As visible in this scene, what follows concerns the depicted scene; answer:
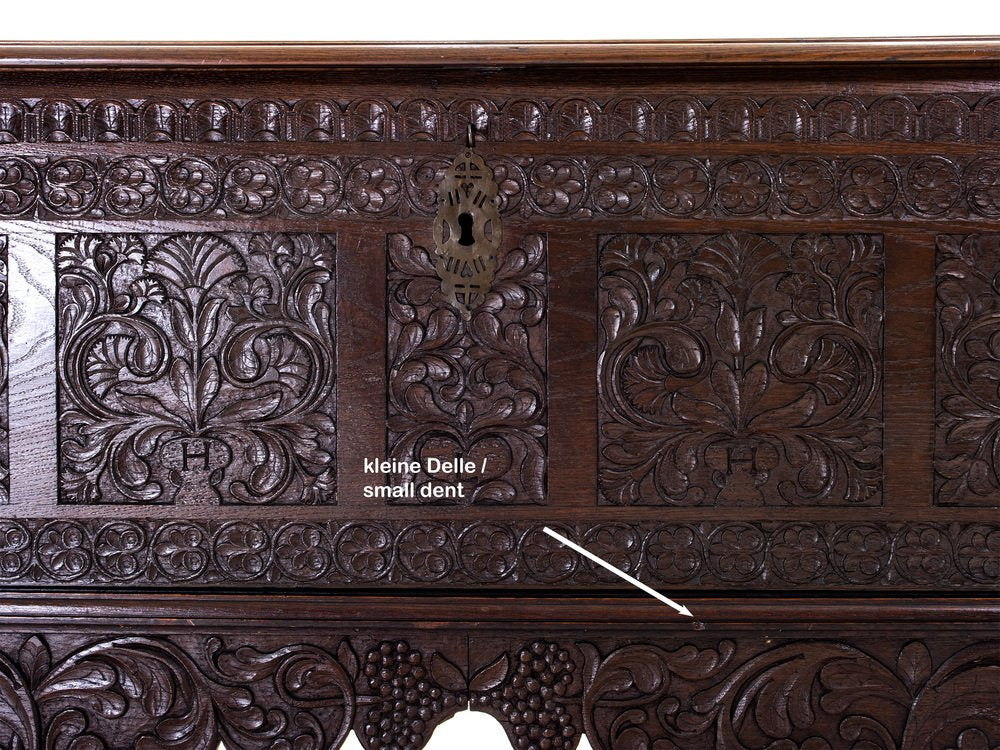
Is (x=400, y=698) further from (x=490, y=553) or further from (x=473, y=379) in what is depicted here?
(x=473, y=379)


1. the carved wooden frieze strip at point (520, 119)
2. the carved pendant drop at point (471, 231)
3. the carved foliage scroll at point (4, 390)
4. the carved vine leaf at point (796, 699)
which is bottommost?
the carved vine leaf at point (796, 699)

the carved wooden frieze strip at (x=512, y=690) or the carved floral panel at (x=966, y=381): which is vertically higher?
the carved floral panel at (x=966, y=381)

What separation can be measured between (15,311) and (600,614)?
1.02 m

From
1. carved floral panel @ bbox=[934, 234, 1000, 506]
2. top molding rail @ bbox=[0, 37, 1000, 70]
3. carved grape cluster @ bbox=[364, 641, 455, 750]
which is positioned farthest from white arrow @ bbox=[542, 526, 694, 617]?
top molding rail @ bbox=[0, 37, 1000, 70]

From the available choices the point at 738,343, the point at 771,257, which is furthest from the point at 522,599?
the point at 771,257

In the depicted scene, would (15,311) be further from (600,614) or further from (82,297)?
(600,614)

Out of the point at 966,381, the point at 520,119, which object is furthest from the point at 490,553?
the point at 966,381

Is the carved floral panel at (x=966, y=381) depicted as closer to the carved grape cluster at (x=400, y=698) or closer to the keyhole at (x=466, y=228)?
the keyhole at (x=466, y=228)

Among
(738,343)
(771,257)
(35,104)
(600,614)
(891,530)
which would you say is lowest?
A: (600,614)

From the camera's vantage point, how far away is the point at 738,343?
1091 mm

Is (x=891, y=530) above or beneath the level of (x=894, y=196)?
beneath

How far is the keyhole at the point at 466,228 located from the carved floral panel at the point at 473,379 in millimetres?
65

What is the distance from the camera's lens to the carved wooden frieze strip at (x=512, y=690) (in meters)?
1.08

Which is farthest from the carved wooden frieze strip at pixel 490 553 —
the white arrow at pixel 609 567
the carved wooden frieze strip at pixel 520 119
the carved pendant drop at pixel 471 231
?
the carved wooden frieze strip at pixel 520 119
